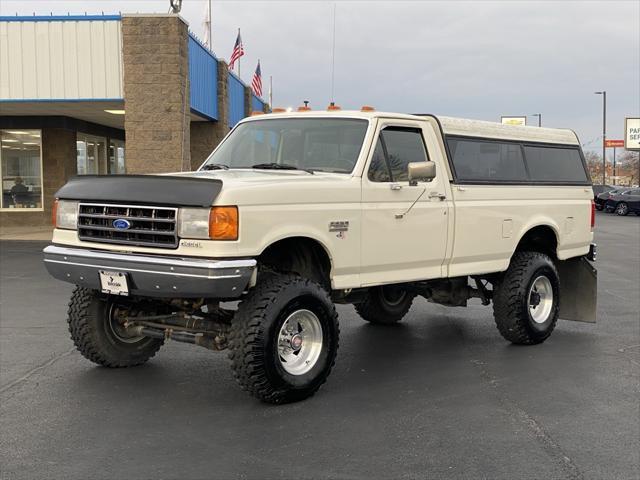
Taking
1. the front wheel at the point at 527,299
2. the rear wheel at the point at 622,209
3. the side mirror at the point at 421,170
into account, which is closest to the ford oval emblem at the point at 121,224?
the side mirror at the point at 421,170

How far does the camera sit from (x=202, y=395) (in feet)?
18.2

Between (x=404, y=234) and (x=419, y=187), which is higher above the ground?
(x=419, y=187)

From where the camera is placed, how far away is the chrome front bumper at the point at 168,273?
15.8ft

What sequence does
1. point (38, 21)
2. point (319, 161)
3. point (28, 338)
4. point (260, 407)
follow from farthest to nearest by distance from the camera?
point (38, 21)
point (28, 338)
point (319, 161)
point (260, 407)

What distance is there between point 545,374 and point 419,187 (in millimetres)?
1954

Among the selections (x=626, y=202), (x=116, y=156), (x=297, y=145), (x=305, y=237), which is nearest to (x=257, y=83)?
Answer: (x=116, y=156)

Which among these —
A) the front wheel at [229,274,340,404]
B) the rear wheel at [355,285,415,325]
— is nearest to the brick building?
the rear wheel at [355,285,415,325]

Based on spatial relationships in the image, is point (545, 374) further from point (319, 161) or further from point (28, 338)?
point (28, 338)

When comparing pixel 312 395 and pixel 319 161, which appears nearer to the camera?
pixel 312 395

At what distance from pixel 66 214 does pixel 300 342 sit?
2081 mm

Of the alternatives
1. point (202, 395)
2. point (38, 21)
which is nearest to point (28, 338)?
point (202, 395)

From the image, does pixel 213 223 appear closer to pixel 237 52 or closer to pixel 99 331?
pixel 99 331

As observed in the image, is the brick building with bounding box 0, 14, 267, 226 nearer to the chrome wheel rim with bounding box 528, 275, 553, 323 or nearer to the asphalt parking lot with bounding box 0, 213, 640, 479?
the asphalt parking lot with bounding box 0, 213, 640, 479

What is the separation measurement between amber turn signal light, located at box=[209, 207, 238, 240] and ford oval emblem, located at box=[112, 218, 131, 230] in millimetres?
747
